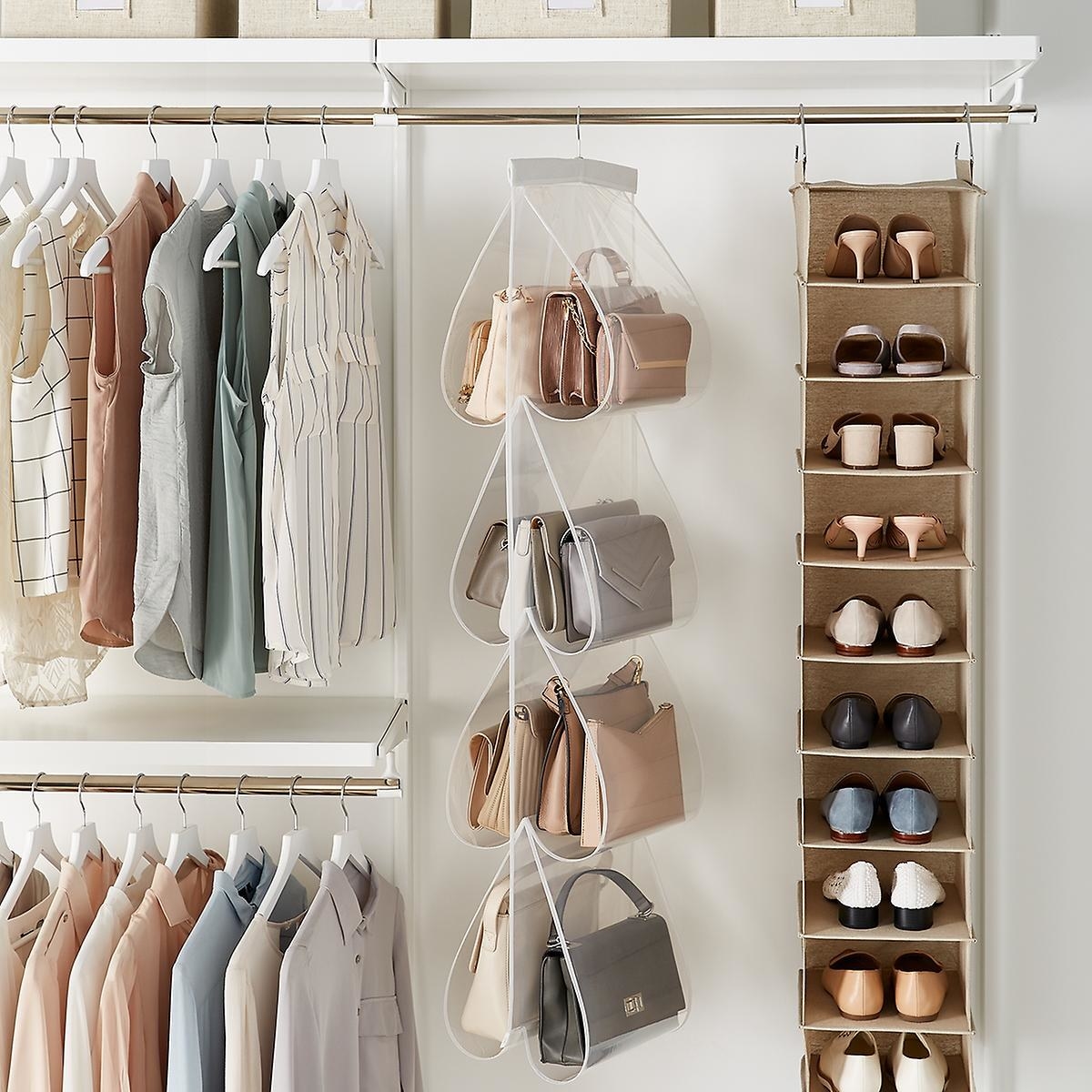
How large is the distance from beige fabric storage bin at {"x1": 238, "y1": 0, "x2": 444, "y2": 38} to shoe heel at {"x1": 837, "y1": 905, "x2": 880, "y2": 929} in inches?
56.0

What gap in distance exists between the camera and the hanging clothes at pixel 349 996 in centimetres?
152

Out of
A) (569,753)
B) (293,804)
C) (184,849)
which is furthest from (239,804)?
(569,753)

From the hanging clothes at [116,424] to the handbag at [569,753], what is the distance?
0.61m

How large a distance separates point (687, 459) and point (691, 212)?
0.41 m

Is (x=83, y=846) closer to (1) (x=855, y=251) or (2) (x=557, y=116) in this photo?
(2) (x=557, y=116)

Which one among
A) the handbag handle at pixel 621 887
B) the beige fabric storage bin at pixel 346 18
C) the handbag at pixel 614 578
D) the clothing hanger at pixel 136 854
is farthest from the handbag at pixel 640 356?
the clothing hanger at pixel 136 854

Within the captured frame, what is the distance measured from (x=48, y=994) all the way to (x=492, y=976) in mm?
599

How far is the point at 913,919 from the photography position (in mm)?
1690

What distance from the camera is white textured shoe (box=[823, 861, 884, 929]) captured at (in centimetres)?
170

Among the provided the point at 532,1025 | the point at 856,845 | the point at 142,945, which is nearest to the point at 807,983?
the point at 856,845

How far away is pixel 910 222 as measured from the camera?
1715mm

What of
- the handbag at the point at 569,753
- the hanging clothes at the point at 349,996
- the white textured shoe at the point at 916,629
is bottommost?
the hanging clothes at the point at 349,996

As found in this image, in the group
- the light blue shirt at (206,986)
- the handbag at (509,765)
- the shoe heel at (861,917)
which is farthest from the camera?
the shoe heel at (861,917)

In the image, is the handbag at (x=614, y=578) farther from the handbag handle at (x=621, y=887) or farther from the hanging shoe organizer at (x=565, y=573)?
the handbag handle at (x=621, y=887)
